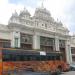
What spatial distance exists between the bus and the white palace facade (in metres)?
7.22

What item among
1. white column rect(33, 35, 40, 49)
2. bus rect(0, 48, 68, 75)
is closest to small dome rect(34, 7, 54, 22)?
white column rect(33, 35, 40, 49)

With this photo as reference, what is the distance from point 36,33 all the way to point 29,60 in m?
19.2

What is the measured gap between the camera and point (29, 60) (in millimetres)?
21516

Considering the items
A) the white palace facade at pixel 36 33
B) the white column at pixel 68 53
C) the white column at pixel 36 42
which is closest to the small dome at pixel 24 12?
the white palace facade at pixel 36 33

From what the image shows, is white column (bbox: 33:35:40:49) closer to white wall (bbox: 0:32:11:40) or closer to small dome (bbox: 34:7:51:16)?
small dome (bbox: 34:7:51:16)

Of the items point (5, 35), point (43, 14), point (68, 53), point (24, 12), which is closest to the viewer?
point (5, 35)

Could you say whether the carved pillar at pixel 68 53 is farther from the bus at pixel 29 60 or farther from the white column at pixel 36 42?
the bus at pixel 29 60

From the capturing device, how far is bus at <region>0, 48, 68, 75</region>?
19094mm

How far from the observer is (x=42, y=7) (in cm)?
4512

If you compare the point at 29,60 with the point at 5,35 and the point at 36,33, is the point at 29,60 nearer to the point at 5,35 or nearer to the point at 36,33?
the point at 5,35

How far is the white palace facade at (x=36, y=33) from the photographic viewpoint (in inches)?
1399

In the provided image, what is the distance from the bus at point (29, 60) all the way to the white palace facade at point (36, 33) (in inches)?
284

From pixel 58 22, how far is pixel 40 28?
8432 millimetres

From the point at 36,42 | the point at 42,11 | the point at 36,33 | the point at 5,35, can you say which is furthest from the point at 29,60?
the point at 42,11
